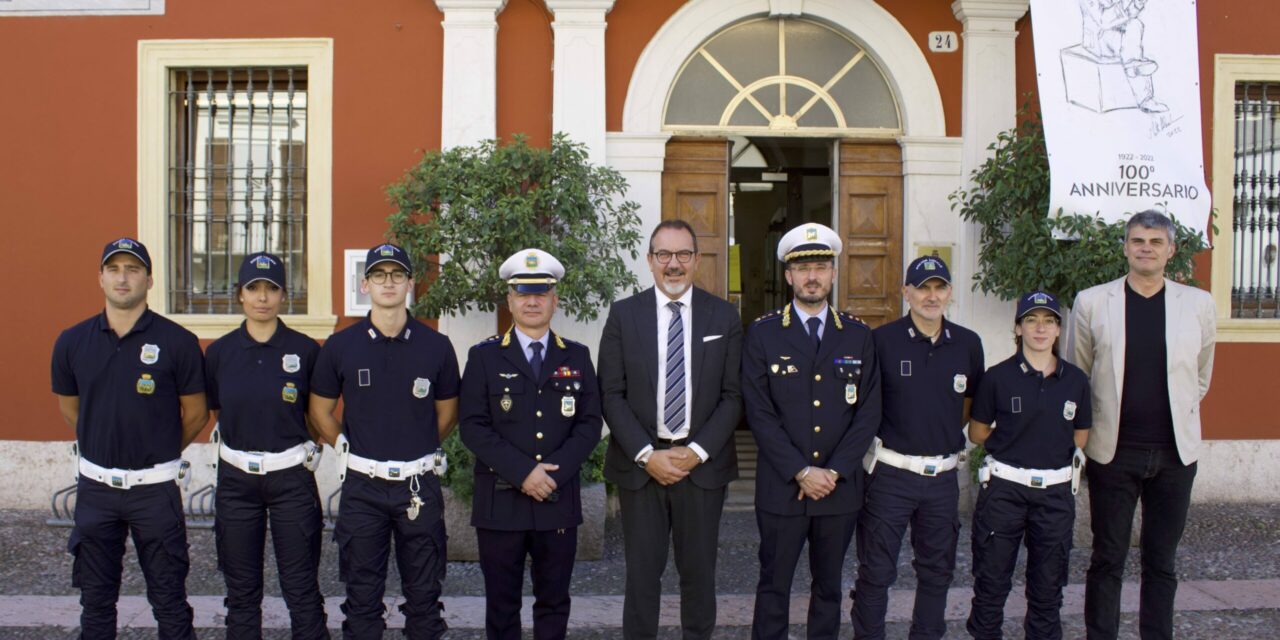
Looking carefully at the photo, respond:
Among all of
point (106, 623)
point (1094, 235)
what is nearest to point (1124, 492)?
point (1094, 235)

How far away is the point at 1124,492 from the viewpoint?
4.32 meters

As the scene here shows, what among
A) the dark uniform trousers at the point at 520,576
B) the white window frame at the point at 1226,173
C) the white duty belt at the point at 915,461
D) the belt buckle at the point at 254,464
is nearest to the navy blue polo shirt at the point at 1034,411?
the white duty belt at the point at 915,461

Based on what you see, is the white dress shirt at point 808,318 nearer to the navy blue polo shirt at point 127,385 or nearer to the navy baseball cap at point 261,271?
the navy baseball cap at point 261,271

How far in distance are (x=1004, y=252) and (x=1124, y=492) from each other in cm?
249

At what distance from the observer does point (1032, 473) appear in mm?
4133

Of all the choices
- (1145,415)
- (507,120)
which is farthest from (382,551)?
(507,120)

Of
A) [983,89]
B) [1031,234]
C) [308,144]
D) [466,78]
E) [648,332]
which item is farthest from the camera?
[308,144]

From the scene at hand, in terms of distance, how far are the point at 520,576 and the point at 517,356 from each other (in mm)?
972

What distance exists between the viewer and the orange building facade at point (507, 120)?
6.99 metres

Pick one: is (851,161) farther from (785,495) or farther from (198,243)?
(198,243)

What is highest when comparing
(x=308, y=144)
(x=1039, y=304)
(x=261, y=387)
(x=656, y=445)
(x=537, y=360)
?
(x=308, y=144)

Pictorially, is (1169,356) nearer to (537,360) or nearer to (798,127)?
(537,360)

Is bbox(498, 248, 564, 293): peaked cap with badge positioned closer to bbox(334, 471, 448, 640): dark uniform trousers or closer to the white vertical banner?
bbox(334, 471, 448, 640): dark uniform trousers

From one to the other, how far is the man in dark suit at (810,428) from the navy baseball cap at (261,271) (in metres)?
2.10
